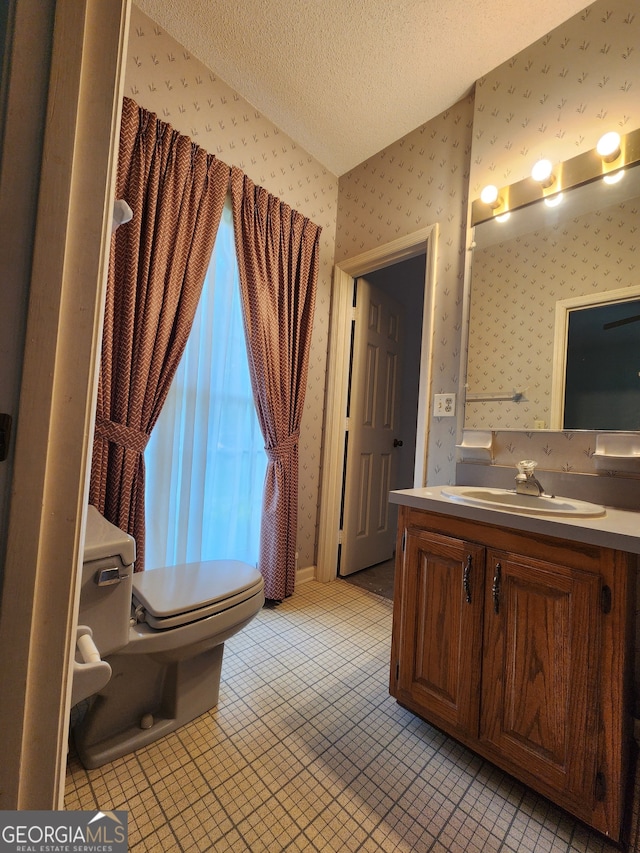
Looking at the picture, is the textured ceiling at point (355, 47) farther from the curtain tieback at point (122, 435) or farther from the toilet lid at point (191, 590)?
the toilet lid at point (191, 590)

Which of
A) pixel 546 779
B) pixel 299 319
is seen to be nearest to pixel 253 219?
pixel 299 319

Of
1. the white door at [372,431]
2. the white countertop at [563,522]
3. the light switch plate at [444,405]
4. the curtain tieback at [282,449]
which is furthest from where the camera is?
the white door at [372,431]

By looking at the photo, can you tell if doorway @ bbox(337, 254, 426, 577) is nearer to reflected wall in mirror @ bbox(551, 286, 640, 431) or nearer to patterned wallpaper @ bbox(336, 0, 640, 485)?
patterned wallpaper @ bbox(336, 0, 640, 485)

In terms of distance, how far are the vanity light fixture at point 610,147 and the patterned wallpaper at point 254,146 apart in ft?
4.85

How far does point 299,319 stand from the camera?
2.10 metres

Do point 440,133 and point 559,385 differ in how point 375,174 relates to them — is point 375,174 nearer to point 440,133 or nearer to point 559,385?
point 440,133

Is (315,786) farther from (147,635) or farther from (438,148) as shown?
(438,148)

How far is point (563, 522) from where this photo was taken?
2.87 feet

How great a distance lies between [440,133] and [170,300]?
1714mm

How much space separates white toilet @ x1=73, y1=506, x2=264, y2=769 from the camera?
85 centimetres

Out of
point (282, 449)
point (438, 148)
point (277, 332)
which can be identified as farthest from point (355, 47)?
point (282, 449)

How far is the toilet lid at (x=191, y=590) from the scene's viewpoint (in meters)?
1.02

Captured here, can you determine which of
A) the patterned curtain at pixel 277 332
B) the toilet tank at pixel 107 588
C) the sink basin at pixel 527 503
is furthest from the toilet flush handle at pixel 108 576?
the patterned curtain at pixel 277 332

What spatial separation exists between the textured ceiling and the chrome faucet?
6.06 feet
